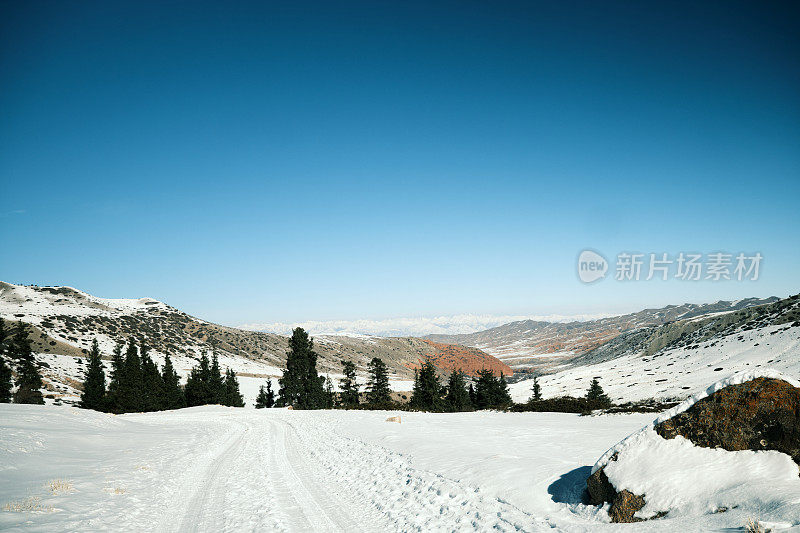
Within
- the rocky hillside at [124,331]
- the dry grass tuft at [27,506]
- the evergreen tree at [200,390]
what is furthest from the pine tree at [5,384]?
the dry grass tuft at [27,506]

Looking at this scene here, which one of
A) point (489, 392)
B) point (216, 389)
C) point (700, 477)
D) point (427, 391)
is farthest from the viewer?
point (216, 389)

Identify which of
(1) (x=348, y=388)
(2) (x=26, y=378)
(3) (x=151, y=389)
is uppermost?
(2) (x=26, y=378)

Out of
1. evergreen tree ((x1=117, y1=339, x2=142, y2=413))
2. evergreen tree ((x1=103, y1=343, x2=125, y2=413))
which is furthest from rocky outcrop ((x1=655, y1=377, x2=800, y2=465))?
evergreen tree ((x1=117, y1=339, x2=142, y2=413))

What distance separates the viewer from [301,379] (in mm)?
54281

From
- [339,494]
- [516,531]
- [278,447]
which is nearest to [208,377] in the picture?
[278,447]

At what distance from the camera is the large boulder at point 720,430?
6.42 metres

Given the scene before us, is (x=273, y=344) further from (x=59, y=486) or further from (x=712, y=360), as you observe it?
(x=59, y=486)

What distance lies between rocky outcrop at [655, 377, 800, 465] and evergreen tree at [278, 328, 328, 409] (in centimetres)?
4978

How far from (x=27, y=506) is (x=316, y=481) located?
7002 millimetres

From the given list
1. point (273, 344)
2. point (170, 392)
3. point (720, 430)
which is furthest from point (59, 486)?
point (273, 344)

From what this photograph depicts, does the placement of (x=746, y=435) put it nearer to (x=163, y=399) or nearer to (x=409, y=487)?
(x=409, y=487)

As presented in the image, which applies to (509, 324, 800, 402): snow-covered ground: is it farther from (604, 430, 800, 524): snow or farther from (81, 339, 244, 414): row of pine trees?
(81, 339, 244, 414): row of pine trees

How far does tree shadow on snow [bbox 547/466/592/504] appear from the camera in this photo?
7969 mm

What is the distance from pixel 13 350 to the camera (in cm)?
5231
